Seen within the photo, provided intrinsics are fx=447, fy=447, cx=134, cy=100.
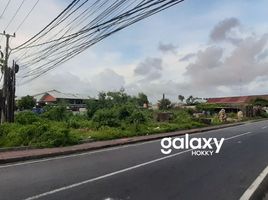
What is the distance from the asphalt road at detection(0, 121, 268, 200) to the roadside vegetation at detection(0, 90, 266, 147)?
12.4 ft

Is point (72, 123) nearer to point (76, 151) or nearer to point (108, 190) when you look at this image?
point (76, 151)

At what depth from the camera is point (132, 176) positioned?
1196 centimetres

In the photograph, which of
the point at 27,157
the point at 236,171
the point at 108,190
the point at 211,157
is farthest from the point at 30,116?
the point at 108,190

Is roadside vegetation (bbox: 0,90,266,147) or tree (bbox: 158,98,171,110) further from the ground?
tree (bbox: 158,98,171,110)

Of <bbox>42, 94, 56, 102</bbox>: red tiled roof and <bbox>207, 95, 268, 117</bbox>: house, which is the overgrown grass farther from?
<bbox>42, 94, 56, 102</bbox>: red tiled roof

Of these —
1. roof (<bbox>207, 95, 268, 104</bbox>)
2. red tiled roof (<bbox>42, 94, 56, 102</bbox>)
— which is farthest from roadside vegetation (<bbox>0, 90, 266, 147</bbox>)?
roof (<bbox>207, 95, 268, 104</bbox>)

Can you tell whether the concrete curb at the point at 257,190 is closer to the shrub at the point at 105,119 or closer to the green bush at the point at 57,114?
the shrub at the point at 105,119

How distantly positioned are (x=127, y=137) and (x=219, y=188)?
16.3 metres

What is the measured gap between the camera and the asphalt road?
9.58 m

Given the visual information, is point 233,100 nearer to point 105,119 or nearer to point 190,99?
point 190,99

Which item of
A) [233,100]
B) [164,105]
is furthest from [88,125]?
[233,100]

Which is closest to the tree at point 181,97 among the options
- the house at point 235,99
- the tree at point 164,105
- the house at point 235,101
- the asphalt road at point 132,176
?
the house at point 235,101

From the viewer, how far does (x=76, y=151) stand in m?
18.6

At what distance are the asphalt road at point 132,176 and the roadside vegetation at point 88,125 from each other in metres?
3.77
